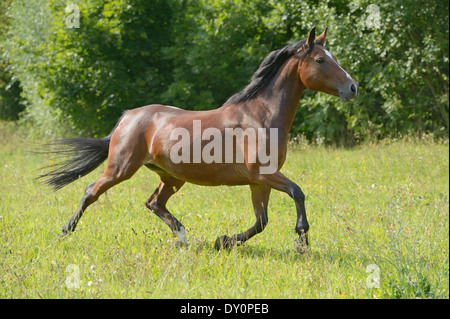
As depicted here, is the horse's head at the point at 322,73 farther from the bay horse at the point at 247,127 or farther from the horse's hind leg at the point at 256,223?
the horse's hind leg at the point at 256,223

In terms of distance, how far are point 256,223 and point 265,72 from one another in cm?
153

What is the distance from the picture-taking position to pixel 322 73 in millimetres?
4922

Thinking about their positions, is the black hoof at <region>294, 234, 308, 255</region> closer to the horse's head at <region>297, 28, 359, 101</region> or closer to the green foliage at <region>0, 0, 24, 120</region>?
the horse's head at <region>297, 28, 359, 101</region>

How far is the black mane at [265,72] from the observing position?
5.14 metres

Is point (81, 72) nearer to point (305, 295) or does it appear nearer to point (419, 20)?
point (419, 20)

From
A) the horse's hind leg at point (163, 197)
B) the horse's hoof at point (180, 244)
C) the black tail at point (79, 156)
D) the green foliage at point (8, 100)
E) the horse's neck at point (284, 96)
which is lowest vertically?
the horse's hoof at point (180, 244)

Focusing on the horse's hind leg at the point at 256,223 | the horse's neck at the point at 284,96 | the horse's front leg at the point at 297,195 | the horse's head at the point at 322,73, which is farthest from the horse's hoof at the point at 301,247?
the horse's head at the point at 322,73

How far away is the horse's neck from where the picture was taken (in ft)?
16.6

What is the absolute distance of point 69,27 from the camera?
12961 mm

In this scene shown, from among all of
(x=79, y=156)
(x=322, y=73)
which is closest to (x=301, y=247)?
(x=322, y=73)

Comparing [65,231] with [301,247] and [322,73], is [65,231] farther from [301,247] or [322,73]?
[322,73]

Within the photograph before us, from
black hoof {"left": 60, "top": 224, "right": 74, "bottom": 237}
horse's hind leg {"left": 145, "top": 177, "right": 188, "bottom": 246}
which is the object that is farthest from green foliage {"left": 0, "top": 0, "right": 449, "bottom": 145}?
black hoof {"left": 60, "top": 224, "right": 74, "bottom": 237}

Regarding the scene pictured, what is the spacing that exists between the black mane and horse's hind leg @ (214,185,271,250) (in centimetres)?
94
